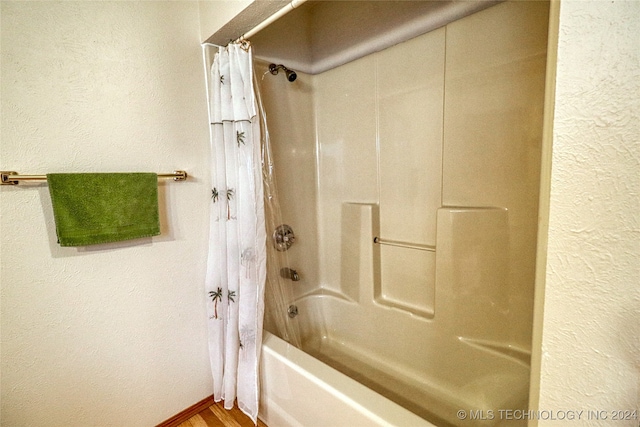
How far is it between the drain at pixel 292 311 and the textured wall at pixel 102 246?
48 cm

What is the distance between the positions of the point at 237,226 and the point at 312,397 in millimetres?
786

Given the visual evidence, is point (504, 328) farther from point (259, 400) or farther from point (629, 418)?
point (259, 400)

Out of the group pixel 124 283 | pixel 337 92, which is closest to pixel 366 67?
pixel 337 92

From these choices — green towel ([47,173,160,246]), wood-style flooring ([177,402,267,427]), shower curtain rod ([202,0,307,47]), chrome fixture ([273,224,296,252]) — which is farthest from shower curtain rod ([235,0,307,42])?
wood-style flooring ([177,402,267,427])

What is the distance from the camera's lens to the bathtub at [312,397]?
2.65 ft

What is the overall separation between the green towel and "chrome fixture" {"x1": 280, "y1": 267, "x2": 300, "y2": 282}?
2.19 ft

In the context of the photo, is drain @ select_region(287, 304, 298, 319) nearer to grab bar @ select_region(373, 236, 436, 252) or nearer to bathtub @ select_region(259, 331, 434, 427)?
bathtub @ select_region(259, 331, 434, 427)

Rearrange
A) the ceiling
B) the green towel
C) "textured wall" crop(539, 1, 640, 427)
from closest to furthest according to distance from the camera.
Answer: "textured wall" crop(539, 1, 640, 427) < the green towel < the ceiling

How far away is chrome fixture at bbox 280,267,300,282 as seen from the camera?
147cm

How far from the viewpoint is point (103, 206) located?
3.29 ft

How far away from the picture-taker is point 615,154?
0.37 m

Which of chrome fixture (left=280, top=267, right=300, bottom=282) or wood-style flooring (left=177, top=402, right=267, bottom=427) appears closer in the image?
wood-style flooring (left=177, top=402, right=267, bottom=427)

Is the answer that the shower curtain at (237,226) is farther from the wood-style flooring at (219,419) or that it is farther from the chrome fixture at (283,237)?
the chrome fixture at (283,237)

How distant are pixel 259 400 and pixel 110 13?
1.85m
